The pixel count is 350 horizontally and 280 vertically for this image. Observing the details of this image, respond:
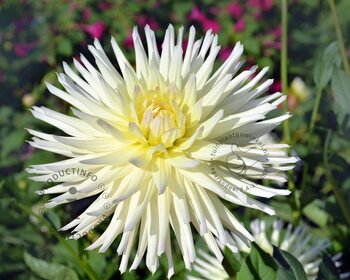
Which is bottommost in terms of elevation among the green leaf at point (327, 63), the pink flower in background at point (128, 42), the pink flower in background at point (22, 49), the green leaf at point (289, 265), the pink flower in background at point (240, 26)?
the green leaf at point (289, 265)

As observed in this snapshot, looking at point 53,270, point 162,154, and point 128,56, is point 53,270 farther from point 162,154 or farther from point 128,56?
point 128,56

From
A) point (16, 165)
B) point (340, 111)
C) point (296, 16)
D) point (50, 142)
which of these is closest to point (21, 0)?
point (16, 165)

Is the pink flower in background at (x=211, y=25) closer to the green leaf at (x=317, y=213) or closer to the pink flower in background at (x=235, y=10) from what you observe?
the pink flower in background at (x=235, y=10)

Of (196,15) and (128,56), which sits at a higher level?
(196,15)

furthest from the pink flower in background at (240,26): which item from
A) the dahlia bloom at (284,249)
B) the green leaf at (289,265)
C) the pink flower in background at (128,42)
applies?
the green leaf at (289,265)

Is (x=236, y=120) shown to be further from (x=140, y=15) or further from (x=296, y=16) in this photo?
(x=296, y=16)

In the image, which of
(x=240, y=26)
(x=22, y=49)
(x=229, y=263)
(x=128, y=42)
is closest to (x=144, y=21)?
(x=128, y=42)
